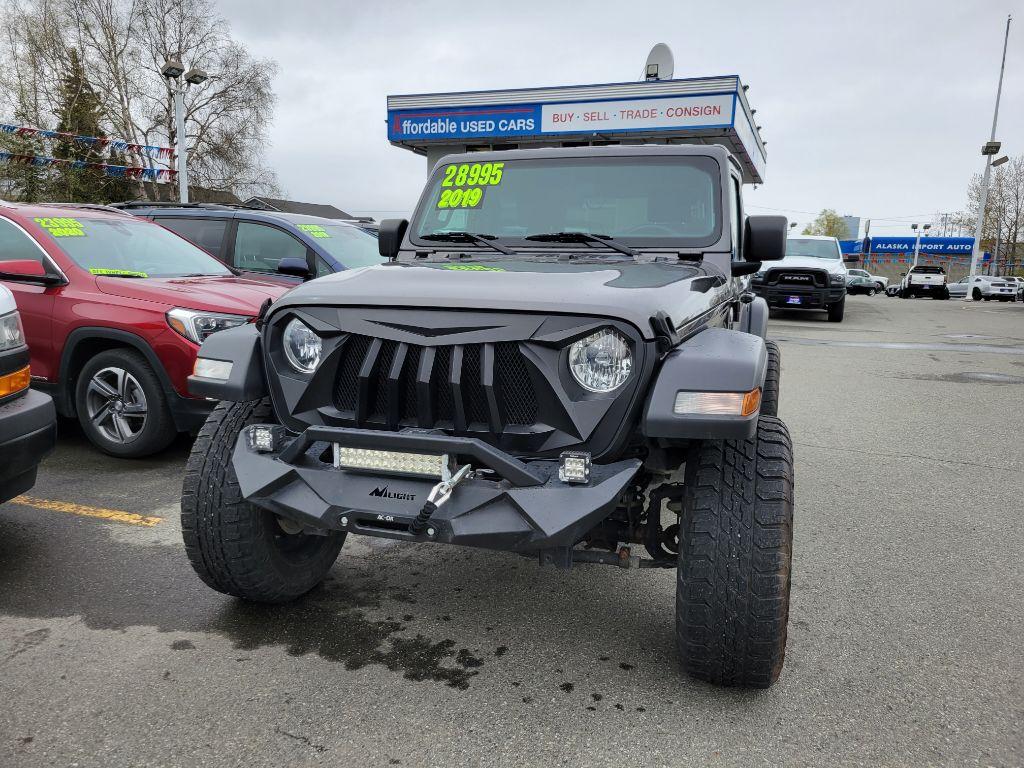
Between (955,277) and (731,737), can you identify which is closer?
(731,737)

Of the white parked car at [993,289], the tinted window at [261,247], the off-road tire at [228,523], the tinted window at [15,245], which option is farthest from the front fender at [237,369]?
the white parked car at [993,289]

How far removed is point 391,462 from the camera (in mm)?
2416

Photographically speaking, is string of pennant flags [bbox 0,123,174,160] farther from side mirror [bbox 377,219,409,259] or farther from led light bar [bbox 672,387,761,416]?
led light bar [bbox 672,387,761,416]

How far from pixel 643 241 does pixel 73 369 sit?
3914 mm

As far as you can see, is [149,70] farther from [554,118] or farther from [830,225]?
[830,225]

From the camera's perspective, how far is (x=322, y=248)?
7.16 m

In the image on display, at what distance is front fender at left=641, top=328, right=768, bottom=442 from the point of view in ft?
7.36

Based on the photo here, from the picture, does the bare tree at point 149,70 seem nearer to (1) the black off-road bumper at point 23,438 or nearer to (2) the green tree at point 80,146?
(2) the green tree at point 80,146

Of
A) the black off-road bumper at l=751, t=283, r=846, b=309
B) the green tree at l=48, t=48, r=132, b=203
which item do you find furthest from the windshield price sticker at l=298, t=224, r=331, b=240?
the green tree at l=48, t=48, r=132, b=203

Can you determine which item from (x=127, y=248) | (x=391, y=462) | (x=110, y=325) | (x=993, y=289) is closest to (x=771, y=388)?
(x=391, y=462)

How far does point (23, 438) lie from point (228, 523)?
1.25m

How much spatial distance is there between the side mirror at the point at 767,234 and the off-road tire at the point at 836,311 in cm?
1453

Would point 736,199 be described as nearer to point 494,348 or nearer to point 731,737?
point 494,348

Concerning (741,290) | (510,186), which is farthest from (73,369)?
(741,290)
